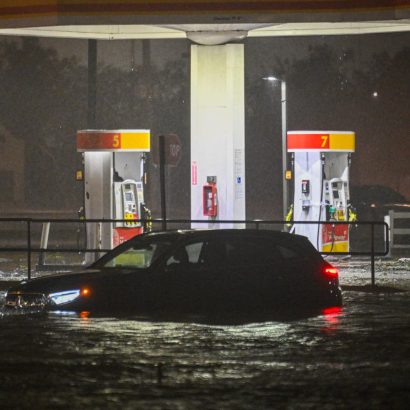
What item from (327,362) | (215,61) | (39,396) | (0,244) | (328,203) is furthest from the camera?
(0,244)

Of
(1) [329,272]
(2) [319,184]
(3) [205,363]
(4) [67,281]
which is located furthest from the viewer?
(2) [319,184]

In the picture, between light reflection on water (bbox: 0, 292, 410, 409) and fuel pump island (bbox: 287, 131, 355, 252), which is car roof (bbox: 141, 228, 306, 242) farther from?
fuel pump island (bbox: 287, 131, 355, 252)

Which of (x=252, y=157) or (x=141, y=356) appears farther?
(x=252, y=157)

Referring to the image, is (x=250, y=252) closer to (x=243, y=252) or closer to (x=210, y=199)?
(x=243, y=252)

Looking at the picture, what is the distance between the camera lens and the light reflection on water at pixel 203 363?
977 centimetres

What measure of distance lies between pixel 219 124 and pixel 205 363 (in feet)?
49.9

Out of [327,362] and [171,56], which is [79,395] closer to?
[327,362]

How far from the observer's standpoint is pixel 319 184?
96.8ft

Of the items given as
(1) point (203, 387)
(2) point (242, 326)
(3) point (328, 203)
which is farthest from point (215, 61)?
(1) point (203, 387)

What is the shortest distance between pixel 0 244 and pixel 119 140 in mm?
14011

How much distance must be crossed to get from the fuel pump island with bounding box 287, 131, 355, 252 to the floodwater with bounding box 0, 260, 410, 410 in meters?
11.9

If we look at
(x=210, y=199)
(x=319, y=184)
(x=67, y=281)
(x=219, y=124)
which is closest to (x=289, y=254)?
(x=67, y=281)

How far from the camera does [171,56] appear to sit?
7519 cm

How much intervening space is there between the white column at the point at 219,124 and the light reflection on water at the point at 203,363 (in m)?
10.3
